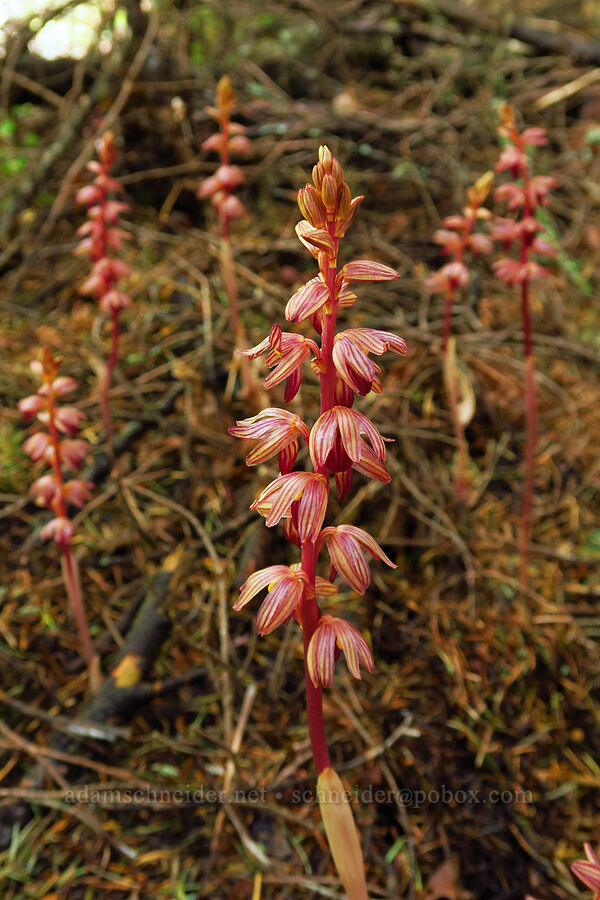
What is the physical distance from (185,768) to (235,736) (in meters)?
0.18

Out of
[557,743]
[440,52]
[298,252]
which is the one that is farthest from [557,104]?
[557,743]

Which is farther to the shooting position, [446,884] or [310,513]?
[446,884]

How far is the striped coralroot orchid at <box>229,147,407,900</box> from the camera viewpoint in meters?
1.09

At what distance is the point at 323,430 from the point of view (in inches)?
43.4

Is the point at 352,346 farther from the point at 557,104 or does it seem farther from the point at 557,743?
the point at 557,104

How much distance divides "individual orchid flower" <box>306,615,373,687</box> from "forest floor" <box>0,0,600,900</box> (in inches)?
33.4

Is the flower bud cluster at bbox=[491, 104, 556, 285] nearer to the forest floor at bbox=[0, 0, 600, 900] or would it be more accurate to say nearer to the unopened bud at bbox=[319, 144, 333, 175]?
the forest floor at bbox=[0, 0, 600, 900]

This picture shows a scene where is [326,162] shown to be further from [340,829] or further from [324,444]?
[340,829]

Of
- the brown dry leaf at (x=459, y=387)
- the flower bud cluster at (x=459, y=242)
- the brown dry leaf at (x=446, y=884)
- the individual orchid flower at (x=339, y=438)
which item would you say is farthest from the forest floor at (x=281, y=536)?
the individual orchid flower at (x=339, y=438)

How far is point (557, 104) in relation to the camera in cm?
456

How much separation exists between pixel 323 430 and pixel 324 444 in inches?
0.9

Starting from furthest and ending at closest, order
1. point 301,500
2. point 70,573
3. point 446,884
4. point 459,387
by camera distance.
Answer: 1. point 459,387
2. point 70,573
3. point 446,884
4. point 301,500

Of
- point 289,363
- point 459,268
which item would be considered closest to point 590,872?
→ point 289,363

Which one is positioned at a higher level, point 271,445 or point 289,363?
point 289,363
